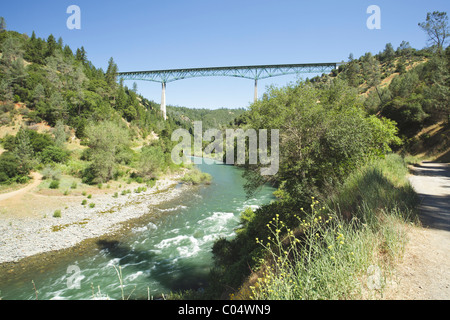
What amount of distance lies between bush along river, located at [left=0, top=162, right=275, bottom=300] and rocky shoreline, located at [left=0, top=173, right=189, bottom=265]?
1071 millimetres

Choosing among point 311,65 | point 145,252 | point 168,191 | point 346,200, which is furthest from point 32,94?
point 311,65

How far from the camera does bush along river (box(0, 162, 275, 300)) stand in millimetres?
9000

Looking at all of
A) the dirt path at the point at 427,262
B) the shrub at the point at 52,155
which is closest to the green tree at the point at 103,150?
the shrub at the point at 52,155

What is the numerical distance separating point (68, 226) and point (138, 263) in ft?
23.3

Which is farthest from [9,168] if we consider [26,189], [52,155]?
[52,155]

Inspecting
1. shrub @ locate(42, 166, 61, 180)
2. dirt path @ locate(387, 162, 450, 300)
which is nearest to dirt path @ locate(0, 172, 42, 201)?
shrub @ locate(42, 166, 61, 180)

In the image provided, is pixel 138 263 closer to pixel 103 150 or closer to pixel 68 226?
pixel 68 226

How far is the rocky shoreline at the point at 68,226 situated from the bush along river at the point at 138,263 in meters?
1.07

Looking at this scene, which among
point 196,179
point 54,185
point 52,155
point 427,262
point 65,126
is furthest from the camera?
point 65,126

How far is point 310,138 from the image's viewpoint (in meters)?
9.90

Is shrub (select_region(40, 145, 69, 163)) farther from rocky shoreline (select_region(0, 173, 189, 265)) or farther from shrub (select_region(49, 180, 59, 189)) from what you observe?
rocky shoreline (select_region(0, 173, 189, 265))

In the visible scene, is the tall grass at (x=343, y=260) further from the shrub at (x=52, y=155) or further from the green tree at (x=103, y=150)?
the shrub at (x=52, y=155)

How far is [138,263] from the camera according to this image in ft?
36.7
